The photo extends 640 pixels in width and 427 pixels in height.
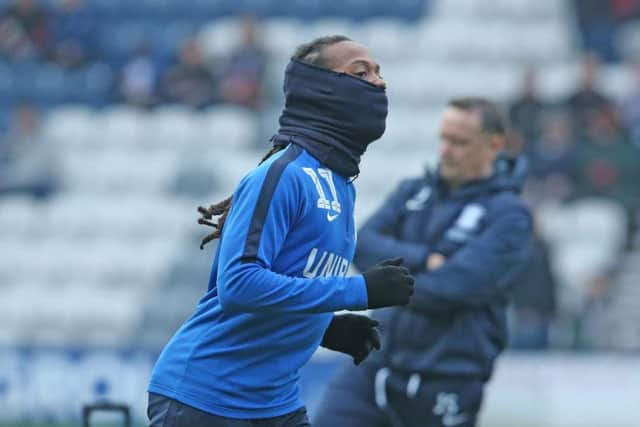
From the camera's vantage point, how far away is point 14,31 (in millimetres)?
16766

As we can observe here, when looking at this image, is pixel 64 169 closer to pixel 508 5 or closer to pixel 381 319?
pixel 508 5

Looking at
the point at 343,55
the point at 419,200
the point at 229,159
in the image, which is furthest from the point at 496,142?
the point at 229,159

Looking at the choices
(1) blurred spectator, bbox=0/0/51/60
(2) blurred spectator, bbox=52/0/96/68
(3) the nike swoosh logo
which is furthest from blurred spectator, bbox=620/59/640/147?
(3) the nike swoosh logo

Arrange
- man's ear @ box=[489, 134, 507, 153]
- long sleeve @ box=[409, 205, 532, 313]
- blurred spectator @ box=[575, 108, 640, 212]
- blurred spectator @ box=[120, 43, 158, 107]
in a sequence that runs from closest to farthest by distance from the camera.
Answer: long sleeve @ box=[409, 205, 532, 313]
man's ear @ box=[489, 134, 507, 153]
blurred spectator @ box=[575, 108, 640, 212]
blurred spectator @ box=[120, 43, 158, 107]

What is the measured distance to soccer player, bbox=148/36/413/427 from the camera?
13.8ft

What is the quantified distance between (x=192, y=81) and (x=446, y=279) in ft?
32.1

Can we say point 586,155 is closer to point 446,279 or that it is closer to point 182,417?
point 446,279

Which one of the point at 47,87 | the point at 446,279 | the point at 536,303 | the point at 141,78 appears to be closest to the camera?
the point at 446,279

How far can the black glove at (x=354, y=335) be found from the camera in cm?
472

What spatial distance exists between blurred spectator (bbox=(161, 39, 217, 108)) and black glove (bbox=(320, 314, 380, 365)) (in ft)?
35.3

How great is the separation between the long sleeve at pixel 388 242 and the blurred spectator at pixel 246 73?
9100 millimetres

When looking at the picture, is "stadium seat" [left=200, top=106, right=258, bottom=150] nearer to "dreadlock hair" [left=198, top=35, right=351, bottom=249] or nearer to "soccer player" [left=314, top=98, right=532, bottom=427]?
"soccer player" [left=314, top=98, right=532, bottom=427]

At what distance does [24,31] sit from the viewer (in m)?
16.8

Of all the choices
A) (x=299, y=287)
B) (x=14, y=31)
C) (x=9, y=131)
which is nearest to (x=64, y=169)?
(x=9, y=131)
